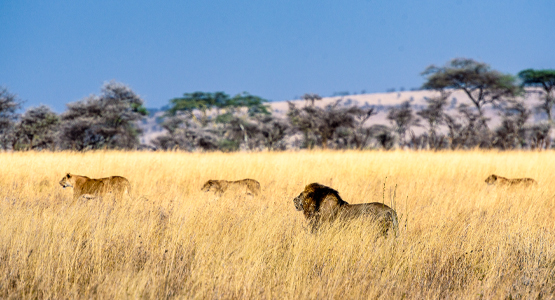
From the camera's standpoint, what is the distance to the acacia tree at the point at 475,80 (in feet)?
103

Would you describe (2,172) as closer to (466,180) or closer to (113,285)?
(113,285)

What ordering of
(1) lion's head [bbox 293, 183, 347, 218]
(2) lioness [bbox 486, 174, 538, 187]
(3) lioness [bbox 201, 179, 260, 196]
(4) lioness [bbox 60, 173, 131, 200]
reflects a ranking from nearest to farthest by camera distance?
(1) lion's head [bbox 293, 183, 347, 218] → (4) lioness [bbox 60, 173, 131, 200] → (3) lioness [bbox 201, 179, 260, 196] → (2) lioness [bbox 486, 174, 538, 187]

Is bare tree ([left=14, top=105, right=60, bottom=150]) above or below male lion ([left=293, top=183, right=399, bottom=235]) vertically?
above

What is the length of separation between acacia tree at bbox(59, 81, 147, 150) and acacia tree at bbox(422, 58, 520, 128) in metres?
22.2

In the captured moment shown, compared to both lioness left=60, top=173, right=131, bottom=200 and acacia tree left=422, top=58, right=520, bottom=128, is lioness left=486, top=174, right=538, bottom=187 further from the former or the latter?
acacia tree left=422, top=58, right=520, bottom=128

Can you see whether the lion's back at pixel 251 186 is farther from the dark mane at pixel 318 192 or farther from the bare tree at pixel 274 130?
the bare tree at pixel 274 130

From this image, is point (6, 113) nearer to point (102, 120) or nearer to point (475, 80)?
point (102, 120)

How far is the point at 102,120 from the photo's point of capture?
2605 centimetres

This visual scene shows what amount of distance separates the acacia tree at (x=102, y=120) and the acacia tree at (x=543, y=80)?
89.0ft

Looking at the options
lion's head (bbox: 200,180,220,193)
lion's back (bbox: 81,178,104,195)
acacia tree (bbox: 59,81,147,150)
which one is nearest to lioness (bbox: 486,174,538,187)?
lion's head (bbox: 200,180,220,193)

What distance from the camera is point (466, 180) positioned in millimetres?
9141

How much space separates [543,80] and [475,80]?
438 cm

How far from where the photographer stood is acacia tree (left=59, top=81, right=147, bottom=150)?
25188 mm

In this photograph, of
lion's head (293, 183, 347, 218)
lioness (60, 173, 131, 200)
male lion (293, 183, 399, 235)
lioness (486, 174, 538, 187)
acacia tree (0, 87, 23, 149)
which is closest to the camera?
male lion (293, 183, 399, 235)
